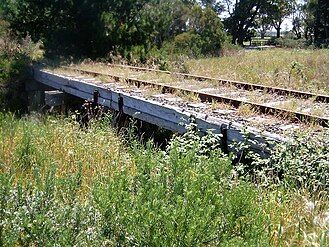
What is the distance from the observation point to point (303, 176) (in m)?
4.02

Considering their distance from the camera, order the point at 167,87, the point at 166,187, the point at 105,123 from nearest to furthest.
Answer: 1. the point at 166,187
2. the point at 105,123
3. the point at 167,87

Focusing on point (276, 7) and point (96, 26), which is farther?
point (276, 7)

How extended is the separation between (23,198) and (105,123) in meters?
3.47

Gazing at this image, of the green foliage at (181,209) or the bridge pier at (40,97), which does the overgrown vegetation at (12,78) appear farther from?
the green foliage at (181,209)

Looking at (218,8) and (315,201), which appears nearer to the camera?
(315,201)

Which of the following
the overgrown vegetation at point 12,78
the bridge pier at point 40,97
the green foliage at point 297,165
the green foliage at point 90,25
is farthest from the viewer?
the green foliage at point 90,25

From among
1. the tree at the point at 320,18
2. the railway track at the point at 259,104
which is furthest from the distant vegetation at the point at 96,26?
the tree at the point at 320,18

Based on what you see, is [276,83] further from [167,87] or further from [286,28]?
[286,28]

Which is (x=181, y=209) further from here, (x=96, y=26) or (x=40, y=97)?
(x=96, y=26)

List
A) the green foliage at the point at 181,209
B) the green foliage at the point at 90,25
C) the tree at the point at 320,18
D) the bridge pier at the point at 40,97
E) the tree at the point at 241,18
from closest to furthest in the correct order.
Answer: the green foliage at the point at 181,209
the bridge pier at the point at 40,97
the green foliage at the point at 90,25
the tree at the point at 320,18
the tree at the point at 241,18

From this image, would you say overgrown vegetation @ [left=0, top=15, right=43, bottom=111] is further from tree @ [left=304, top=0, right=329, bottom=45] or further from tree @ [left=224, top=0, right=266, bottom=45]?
tree @ [left=224, top=0, right=266, bottom=45]

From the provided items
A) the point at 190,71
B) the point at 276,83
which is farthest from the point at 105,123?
the point at 190,71

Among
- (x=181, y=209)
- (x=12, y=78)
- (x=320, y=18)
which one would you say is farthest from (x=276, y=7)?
(x=181, y=209)

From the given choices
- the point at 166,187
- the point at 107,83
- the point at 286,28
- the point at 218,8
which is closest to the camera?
the point at 166,187
